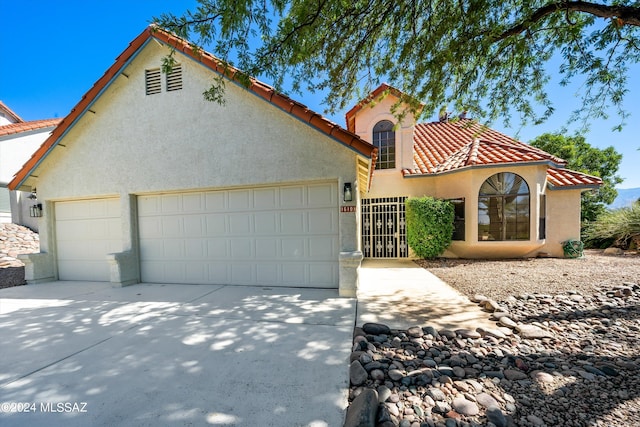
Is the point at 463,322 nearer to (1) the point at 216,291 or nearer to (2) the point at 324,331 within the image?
(2) the point at 324,331

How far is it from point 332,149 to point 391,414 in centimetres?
462

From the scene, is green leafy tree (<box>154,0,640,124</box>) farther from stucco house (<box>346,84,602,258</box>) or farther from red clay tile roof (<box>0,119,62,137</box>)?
red clay tile roof (<box>0,119,62,137</box>)

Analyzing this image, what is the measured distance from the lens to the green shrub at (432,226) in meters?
9.44

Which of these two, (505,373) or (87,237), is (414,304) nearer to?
(505,373)

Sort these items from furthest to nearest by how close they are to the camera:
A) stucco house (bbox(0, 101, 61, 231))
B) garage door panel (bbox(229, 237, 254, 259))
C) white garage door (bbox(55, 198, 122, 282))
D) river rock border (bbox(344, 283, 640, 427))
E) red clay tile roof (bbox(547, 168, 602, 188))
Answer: stucco house (bbox(0, 101, 61, 231))
red clay tile roof (bbox(547, 168, 602, 188))
white garage door (bbox(55, 198, 122, 282))
garage door panel (bbox(229, 237, 254, 259))
river rock border (bbox(344, 283, 640, 427))

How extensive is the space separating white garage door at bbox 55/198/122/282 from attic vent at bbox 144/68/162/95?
325cm

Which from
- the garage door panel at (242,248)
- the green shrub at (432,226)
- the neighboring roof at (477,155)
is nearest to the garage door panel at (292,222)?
the garage door panel at (242,248)

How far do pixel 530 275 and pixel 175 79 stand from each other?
10934 millimetres

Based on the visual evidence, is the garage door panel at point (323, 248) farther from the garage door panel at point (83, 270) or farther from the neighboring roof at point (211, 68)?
the garage door panel at point (83, 270)

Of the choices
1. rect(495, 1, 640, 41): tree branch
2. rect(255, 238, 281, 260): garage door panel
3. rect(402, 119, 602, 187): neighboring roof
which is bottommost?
rect(255, 238, 281, 260): garage door panel

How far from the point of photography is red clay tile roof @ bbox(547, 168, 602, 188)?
9227 mm

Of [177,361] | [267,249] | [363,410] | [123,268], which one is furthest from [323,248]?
[123,268]

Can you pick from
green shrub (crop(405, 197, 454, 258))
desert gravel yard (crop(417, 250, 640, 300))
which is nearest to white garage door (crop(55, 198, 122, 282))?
desert gravel yard (crop(417, 250, 640, 300))

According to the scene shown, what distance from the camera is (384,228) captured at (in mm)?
10578
